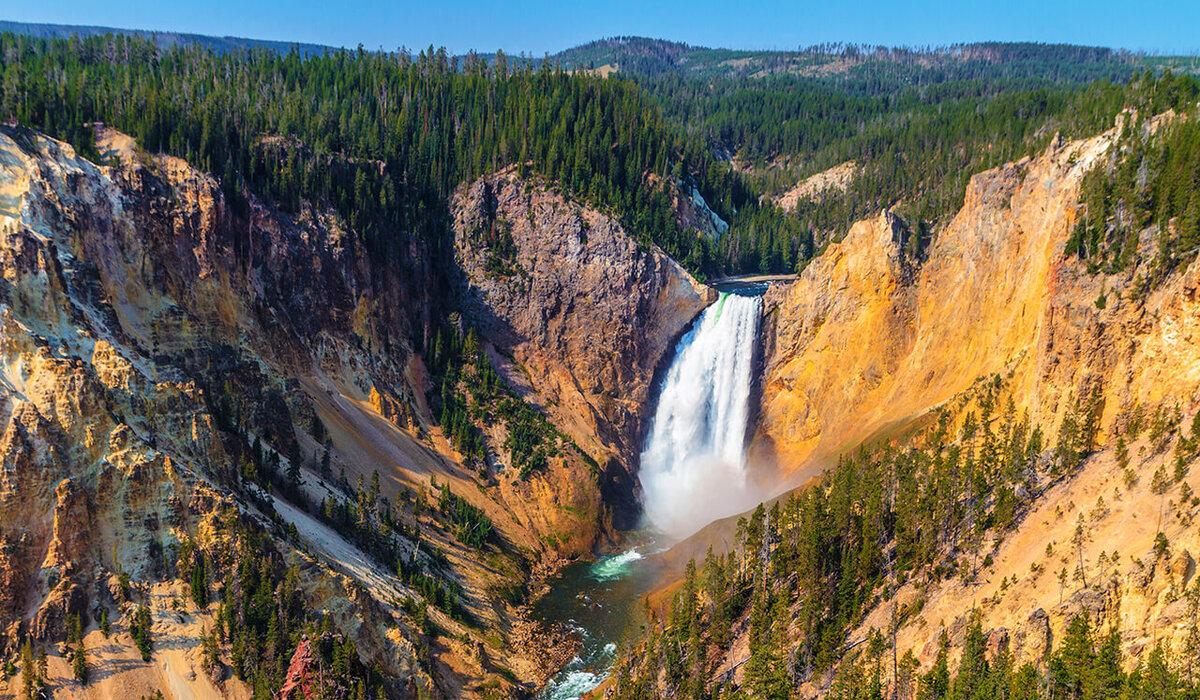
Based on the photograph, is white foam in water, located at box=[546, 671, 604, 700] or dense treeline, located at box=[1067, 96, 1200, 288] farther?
white foam in water, located at box=[546, 671, 604, 700]

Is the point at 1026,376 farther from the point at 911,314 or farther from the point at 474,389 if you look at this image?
the point at 474,389

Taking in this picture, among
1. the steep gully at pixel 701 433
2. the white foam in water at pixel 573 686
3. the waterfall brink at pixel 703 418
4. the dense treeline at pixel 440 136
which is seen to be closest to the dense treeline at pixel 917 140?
the dense treeline at pixel 440 136

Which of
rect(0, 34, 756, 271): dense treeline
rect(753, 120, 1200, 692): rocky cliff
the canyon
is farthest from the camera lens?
rect(0, 34, 756, 271): dense treeline

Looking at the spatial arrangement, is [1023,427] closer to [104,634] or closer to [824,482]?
[824,482]

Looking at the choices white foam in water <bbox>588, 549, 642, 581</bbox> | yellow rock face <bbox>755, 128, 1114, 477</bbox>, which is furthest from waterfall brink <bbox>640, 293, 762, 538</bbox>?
white foam in water <bbox>588, 549, 642, 581</bbox>

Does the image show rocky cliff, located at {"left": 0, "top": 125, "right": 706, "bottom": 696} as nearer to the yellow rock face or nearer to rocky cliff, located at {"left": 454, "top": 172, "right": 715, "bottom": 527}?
rocky cliff, located at {"left": 454, "top": 172, "right": 715, "bottom": 527}

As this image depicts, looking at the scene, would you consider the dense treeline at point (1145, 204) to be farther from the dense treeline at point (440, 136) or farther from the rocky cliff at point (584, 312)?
the rocky cliff at point (584, 312)
